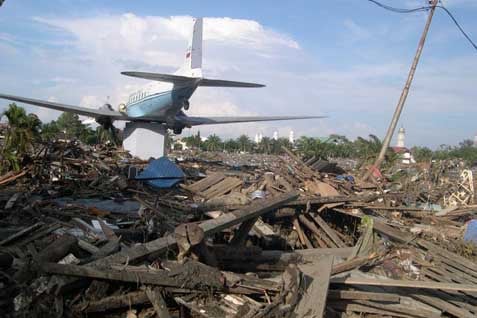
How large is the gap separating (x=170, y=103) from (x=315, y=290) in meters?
19.0

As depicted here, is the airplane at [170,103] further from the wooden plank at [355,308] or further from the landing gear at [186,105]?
the wooden plank at [355,308]

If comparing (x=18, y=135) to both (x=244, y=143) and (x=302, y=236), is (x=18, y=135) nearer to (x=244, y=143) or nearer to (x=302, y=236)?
(x=302, y=236)

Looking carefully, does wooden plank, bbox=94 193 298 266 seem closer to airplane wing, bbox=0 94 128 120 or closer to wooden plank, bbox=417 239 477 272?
wooden plank, bbox=417 239 477 272

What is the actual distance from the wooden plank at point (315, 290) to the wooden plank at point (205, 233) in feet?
3.83

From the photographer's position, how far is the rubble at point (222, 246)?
475cm

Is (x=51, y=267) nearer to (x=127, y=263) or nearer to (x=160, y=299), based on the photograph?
(x=127, y=263)

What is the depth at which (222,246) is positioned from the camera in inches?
251

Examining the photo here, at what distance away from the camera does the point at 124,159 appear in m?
17.9

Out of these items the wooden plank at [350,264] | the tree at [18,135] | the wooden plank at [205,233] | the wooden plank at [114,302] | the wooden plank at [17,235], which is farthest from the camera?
the tree at [18,135]

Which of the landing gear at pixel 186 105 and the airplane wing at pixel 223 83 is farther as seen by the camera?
the landing gear at pixel 186 105

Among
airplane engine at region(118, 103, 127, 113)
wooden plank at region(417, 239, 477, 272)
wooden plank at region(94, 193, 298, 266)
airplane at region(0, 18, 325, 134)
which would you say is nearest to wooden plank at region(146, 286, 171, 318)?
wooden plank at region(94, 193, 298, 266)

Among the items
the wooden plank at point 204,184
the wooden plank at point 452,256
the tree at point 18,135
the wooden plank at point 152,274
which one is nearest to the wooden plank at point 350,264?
the wooden plank at point 452,256

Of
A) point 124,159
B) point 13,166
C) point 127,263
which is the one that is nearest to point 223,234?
point 127,263

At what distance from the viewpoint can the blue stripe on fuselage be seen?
73.3ft
